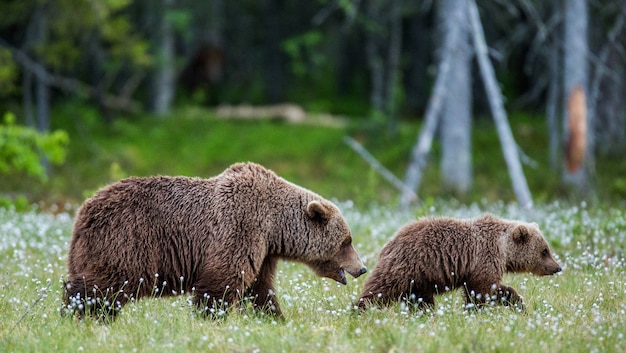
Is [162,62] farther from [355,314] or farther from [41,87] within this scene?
[355,314]

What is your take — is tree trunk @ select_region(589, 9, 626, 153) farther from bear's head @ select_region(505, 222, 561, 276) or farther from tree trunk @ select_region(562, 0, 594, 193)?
bear's head @ select_region(505, 222, 561, 276)

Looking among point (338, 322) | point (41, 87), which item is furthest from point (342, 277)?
point (41, 87)

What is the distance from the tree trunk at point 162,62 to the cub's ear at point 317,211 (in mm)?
23712

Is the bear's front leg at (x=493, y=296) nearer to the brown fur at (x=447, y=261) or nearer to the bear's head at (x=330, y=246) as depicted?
the brown fur at (x=447, y=261)

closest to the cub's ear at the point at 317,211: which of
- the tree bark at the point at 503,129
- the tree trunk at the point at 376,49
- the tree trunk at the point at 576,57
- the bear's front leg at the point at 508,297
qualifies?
the bear's front leg at the point at 508,297

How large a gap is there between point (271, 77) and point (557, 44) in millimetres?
19757

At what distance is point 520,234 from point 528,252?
24cm

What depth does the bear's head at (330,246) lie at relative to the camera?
8234 mm

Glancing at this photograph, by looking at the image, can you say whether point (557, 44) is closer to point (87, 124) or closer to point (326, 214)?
point (326, 214)

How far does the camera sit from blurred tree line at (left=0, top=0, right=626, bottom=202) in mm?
20109

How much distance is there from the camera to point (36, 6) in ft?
84.1

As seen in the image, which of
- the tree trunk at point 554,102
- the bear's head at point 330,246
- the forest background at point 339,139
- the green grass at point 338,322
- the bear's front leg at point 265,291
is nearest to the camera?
the green grass at point 338,322

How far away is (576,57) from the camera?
18266 millimetres

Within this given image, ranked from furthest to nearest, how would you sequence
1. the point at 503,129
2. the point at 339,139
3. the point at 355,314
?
the point at 339,139 < the point at 503,129 < the point at 355,314
